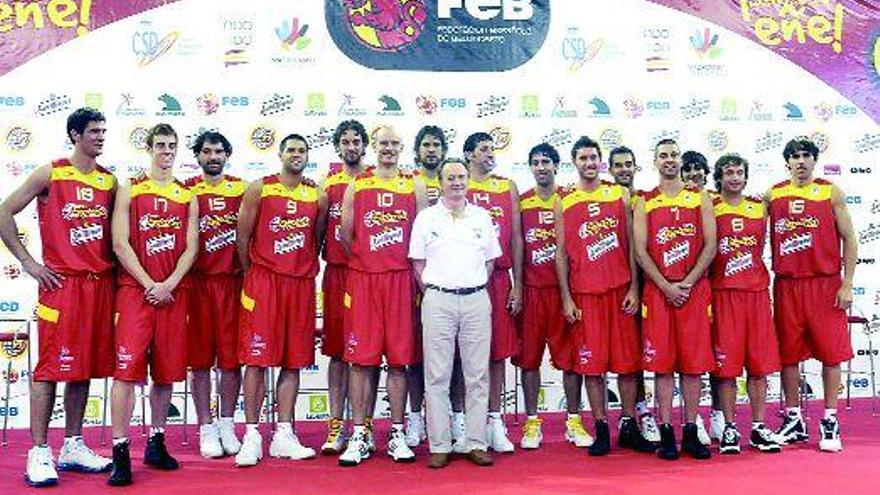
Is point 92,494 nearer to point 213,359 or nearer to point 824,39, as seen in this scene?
point 213,359

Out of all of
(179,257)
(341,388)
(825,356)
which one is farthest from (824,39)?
(179,257)

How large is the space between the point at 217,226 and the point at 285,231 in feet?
1.37

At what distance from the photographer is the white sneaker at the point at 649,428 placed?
420cm

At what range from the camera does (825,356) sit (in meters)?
4.09

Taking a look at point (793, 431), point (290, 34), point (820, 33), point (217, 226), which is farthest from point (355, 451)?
point (820, 33)

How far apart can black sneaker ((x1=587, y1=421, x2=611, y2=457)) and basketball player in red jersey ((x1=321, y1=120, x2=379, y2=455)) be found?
50.3 inches

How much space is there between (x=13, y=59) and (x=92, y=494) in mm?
3213

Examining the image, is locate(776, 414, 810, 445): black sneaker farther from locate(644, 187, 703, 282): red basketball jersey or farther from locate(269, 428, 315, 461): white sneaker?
locate(269, 428, 315, 461): white sneaker

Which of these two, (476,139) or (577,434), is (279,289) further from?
(577,434)

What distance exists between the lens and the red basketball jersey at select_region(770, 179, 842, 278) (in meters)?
4.12

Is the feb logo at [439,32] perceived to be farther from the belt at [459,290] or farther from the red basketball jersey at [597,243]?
the belt at [459,290]

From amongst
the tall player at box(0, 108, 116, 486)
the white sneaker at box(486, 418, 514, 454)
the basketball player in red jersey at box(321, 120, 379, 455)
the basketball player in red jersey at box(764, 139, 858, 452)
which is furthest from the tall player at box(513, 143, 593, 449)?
the tall player at box(0, 108, 116, 486)

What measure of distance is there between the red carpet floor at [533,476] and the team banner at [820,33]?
2.95m

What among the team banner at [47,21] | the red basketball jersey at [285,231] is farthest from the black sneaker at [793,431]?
the team banner at [47,21]
